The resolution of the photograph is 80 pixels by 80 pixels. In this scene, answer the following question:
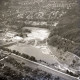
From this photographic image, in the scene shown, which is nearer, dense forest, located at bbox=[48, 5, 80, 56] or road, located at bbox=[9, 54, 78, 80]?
road, located at bbox=[9, 54, 78, 80]

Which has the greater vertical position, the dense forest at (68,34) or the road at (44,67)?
the dense forest at (68,34)

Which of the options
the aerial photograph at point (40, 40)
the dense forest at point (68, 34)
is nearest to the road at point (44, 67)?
the aerial photograph at point (40, 40)

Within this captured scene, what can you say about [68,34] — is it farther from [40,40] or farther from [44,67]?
[44,67]

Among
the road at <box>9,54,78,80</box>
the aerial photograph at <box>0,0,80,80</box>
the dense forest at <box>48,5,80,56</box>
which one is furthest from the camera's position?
the dense forest at <box>48,5,80,56</box>

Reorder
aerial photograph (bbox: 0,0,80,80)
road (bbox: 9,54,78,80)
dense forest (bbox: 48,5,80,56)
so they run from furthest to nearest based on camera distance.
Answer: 1. dense forest (bbox: 48,5,80,56)
2. aerial photograph (bbox: 0,0,80,80)
3. road (bbox: 9,54,78,80)

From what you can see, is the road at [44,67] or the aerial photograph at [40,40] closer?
the road at [44,67]

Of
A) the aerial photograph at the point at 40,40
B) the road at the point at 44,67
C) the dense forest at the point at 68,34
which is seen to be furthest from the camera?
the dense forest at the point at 68,34

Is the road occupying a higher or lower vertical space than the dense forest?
lower

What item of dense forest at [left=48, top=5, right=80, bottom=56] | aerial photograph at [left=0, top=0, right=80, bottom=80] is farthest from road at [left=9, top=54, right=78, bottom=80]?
dense forest at [left=48, top=5, right=80, bottom=56]

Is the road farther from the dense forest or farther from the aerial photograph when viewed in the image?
the dense forest

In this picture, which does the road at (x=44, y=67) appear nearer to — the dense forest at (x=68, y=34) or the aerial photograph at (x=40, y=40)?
the aerial photograph at (x=40, y=40)

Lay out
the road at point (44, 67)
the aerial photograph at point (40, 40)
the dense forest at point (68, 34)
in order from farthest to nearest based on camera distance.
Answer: the dense forest at point (68, 34)
the aerial photograph at point (40, 40)
the road at point (44, 67)
